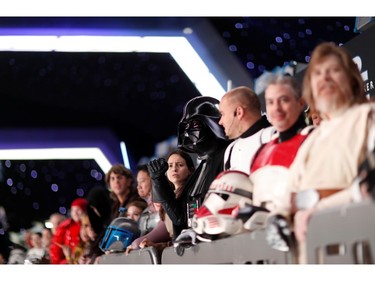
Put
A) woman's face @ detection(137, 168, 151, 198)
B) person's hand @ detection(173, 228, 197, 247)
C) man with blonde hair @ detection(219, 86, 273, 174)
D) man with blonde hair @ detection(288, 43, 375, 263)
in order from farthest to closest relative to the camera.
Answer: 1. woman's face @ detection(137, 168, 151, 198)
2. person's hand @ detection(173, 228, 197, 247)
3. man with blonde hair @ detection(219, 86, 273, 174)
4. man with blonde hair @ detection(288, 43, 375, 263)

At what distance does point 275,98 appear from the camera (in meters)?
2.40

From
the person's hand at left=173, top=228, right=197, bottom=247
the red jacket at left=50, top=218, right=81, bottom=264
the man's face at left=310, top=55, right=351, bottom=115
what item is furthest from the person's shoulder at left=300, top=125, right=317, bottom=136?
the red jacket at left=50, top=218, right=81, bottom=264

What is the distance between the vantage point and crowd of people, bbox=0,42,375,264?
80.3 inches

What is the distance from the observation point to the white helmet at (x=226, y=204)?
8.14 feet

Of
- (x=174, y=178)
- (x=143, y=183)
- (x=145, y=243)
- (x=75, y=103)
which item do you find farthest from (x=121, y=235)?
(x=75, y=103)

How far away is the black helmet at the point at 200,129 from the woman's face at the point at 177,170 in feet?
0.89

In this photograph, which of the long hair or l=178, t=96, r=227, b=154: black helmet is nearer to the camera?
the long hair

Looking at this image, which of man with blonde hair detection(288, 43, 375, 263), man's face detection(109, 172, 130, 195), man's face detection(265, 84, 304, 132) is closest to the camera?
man with blonde hair detection(288, 43, 375, 263)

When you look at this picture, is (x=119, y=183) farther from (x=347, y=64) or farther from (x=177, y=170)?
(x=347, y=64)

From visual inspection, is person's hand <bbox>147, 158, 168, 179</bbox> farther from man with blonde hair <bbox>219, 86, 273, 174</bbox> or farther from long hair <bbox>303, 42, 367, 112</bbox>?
long hair <bbox>303, 42, 367, 112</bbox>

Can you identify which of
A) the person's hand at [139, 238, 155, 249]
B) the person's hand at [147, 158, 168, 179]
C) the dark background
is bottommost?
the person's hand at [139, 238, 155, 249]

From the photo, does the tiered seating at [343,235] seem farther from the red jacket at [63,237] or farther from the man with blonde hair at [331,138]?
the red jacket at [63,237]

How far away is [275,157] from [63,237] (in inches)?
116

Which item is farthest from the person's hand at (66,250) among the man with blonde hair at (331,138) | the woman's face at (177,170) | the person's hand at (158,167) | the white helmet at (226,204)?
the man with blonde hair at (331,138)
